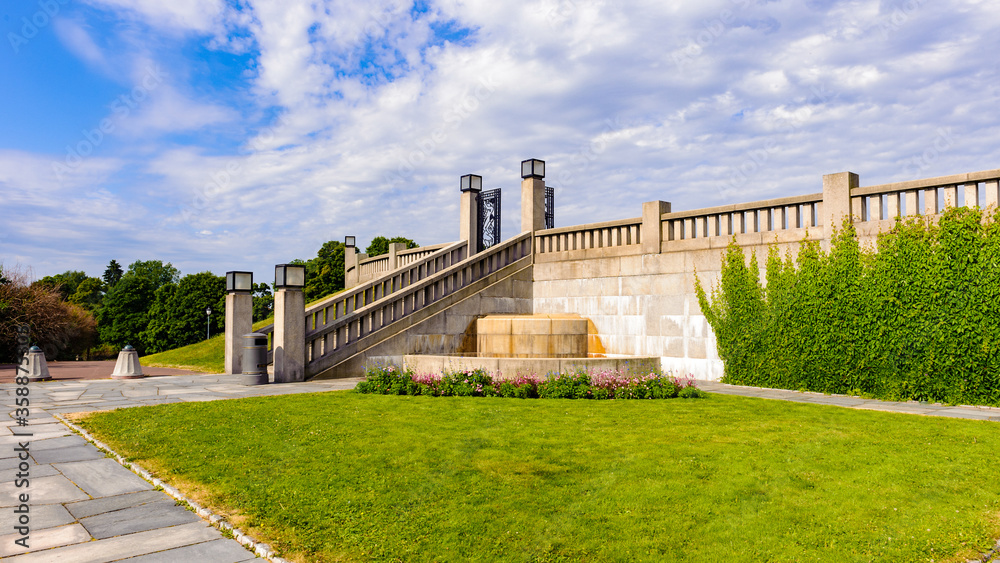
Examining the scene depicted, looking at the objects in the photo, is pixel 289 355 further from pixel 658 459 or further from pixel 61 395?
pixel 658 459

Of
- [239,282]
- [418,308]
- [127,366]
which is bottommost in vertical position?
[127,366]

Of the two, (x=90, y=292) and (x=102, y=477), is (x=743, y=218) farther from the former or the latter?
(x=90, y=292)

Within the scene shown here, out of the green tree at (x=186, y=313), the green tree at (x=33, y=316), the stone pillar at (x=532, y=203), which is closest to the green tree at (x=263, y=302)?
the green tree at (x=186, y=313)

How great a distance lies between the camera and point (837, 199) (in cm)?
1262

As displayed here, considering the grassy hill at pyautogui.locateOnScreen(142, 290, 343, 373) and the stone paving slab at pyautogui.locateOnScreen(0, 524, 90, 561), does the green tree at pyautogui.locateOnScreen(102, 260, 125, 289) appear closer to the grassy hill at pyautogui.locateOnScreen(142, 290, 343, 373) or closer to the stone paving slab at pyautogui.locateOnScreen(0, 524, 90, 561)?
the grassy hill at pyautogui.locateOnScreen(142, 290, 343, 373)

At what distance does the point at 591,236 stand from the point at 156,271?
86.7 meters

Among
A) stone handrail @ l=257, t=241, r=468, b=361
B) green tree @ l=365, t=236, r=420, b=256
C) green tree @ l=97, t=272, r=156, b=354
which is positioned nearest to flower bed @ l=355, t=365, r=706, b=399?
stone handrail @ l=257, t=241, r=468, b=361

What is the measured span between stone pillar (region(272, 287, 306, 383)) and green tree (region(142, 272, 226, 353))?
50.8 metres

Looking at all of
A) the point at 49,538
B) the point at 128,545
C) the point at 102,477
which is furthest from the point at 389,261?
the point at 128,545

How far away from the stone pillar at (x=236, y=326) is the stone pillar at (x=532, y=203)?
894 centimetres

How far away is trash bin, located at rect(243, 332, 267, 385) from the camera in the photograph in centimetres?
1402

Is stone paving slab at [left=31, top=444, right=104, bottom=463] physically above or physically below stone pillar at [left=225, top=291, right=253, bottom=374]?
below

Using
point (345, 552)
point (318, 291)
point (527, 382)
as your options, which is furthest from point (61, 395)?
point (318, 291)

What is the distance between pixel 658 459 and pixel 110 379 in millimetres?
15363
